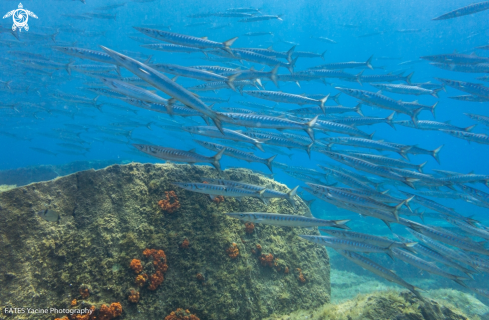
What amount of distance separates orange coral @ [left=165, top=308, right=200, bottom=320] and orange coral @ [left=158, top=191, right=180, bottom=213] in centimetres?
176

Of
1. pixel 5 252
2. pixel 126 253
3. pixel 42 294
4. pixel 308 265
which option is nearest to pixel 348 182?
pixel 308 265

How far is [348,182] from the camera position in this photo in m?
6.46

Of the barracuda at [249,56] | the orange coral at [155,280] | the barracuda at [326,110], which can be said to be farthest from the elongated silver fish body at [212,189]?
the barracuda at [326,110]

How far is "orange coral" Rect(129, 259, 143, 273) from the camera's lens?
3544mm

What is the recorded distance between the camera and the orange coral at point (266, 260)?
484 centimetres

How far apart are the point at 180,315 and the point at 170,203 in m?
1.99

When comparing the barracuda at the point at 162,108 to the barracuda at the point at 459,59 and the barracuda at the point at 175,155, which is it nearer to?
the barracuda at the point at 175,155

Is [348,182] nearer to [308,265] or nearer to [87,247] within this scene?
[308,265]

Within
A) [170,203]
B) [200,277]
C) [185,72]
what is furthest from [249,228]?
[185,72]

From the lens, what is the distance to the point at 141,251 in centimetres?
381

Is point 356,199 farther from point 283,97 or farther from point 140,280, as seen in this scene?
point 140,280

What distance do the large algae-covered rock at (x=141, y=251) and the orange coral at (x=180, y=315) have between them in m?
0.13

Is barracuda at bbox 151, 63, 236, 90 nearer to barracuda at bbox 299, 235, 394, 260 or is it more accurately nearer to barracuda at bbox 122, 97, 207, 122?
barracuda at bbox 122, 97, 207, 122

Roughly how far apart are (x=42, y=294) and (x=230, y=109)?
630 cm
